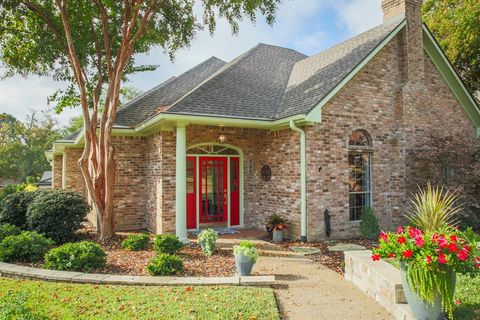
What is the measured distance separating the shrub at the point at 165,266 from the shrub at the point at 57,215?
4123 millimetres

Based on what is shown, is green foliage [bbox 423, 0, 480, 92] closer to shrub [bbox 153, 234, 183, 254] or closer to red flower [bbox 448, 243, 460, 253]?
red flower [bbox 448, 243, 460, 253]

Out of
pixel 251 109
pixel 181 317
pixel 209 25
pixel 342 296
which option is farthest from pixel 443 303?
pixel 209 25

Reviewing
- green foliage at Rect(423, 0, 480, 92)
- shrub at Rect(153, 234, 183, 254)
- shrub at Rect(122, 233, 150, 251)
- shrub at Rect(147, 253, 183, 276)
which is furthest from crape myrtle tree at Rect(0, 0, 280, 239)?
green foliage at Rect(423, 0, 480, 92)

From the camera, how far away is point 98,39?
35.7 feet

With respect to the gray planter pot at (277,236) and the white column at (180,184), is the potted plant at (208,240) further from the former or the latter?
the gray planter pot at (277,236)

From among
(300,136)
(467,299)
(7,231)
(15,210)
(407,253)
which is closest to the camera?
(407,253)

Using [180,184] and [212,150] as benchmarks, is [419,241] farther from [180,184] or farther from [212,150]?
[212,150]

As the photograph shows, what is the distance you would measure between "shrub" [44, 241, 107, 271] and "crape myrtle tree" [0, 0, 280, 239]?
9.47ft

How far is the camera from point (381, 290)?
484 cm

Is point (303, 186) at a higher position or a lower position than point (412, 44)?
lower

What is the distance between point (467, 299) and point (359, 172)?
5.70 metres

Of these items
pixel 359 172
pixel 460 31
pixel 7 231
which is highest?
pixel 460 31

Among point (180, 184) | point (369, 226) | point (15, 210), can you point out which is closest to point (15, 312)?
point (180, 184)

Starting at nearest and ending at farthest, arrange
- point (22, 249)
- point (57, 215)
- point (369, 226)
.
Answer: point (22, 249) < point (57, 215) < point (369, 226)
